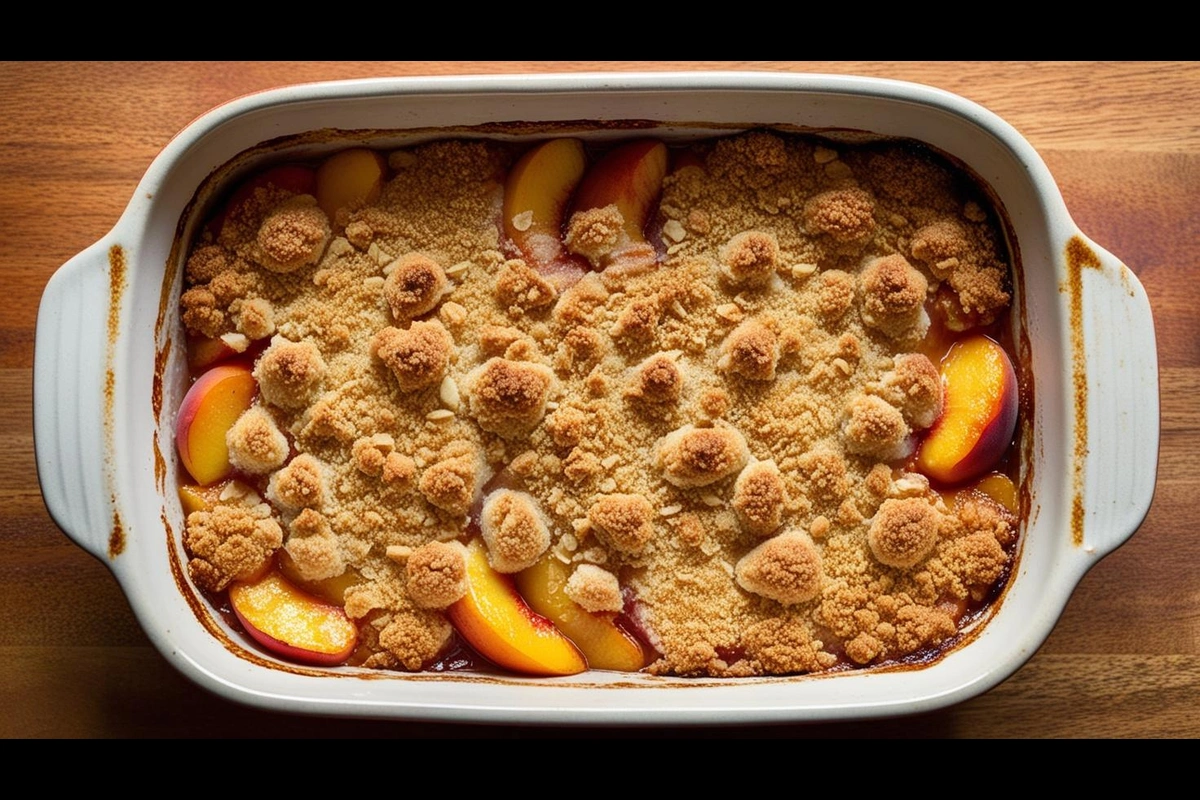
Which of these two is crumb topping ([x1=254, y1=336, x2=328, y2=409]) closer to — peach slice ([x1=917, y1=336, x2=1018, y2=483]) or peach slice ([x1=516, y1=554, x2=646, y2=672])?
peach slice ([x1=516, y1=554, x2=646, y2=672])

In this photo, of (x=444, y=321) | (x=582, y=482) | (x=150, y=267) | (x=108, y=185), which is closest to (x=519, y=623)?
(x=582, y=482)

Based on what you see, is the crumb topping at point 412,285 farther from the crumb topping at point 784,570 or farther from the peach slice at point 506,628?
the crumb topping at point 784,570

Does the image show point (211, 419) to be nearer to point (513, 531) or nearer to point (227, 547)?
point (227, 547)

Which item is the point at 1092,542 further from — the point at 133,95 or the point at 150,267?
the point at 133,95

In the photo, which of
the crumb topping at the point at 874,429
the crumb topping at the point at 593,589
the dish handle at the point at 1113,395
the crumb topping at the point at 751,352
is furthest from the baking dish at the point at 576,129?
the crumb topping at the point at 751,352

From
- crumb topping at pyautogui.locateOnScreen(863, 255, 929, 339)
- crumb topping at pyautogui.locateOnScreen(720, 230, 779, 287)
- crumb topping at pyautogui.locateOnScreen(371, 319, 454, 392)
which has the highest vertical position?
crumb topping at pyautogui.locateOnScreen(720, 230, 779, 287)

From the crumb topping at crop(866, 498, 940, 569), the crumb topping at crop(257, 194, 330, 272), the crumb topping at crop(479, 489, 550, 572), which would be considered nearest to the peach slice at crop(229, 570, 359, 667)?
the crumb topping at crop(479, 489, 550, 572)
